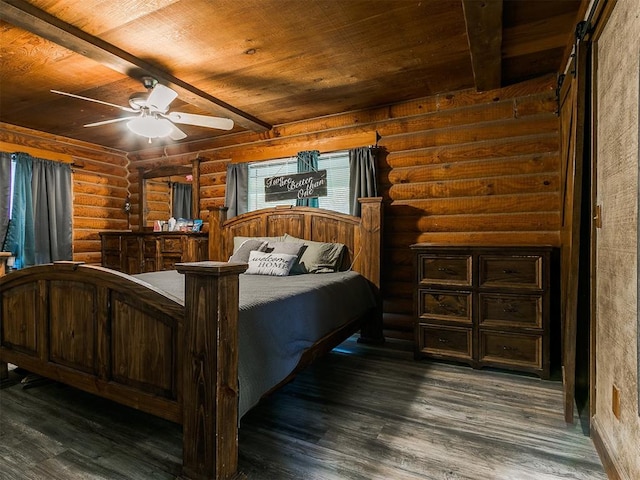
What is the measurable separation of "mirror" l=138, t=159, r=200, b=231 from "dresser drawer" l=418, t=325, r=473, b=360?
3.50m

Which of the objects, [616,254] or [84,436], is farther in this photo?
[84,436]

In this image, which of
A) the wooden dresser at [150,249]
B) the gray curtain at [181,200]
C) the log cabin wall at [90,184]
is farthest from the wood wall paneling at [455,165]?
the log cabin wall at [90,184]

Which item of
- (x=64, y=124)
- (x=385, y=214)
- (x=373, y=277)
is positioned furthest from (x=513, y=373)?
(x=64, y=124)

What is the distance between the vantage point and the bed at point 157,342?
4.74ft

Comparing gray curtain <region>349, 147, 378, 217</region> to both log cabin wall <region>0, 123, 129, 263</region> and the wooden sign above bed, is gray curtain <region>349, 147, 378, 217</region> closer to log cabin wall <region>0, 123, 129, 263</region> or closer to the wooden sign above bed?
the wooden sign above bed

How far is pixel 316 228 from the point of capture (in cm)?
382

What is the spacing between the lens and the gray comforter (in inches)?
64.1

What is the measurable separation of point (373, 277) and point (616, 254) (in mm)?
2091

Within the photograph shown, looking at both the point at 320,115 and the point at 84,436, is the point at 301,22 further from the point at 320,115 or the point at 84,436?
the point at 84,436

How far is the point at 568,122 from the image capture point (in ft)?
8.14

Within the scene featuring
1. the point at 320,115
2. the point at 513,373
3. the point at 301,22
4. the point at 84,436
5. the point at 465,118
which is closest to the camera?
the point at 84,436

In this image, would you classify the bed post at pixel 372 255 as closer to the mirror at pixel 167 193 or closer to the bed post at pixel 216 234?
the bed post at pixel 216 234

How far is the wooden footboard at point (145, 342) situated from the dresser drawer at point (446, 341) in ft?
6.27

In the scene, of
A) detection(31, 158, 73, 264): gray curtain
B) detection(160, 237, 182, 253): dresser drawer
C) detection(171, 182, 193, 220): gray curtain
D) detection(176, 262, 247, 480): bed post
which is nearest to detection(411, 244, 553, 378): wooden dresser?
detection(176, 262, 247, 480): bed post
